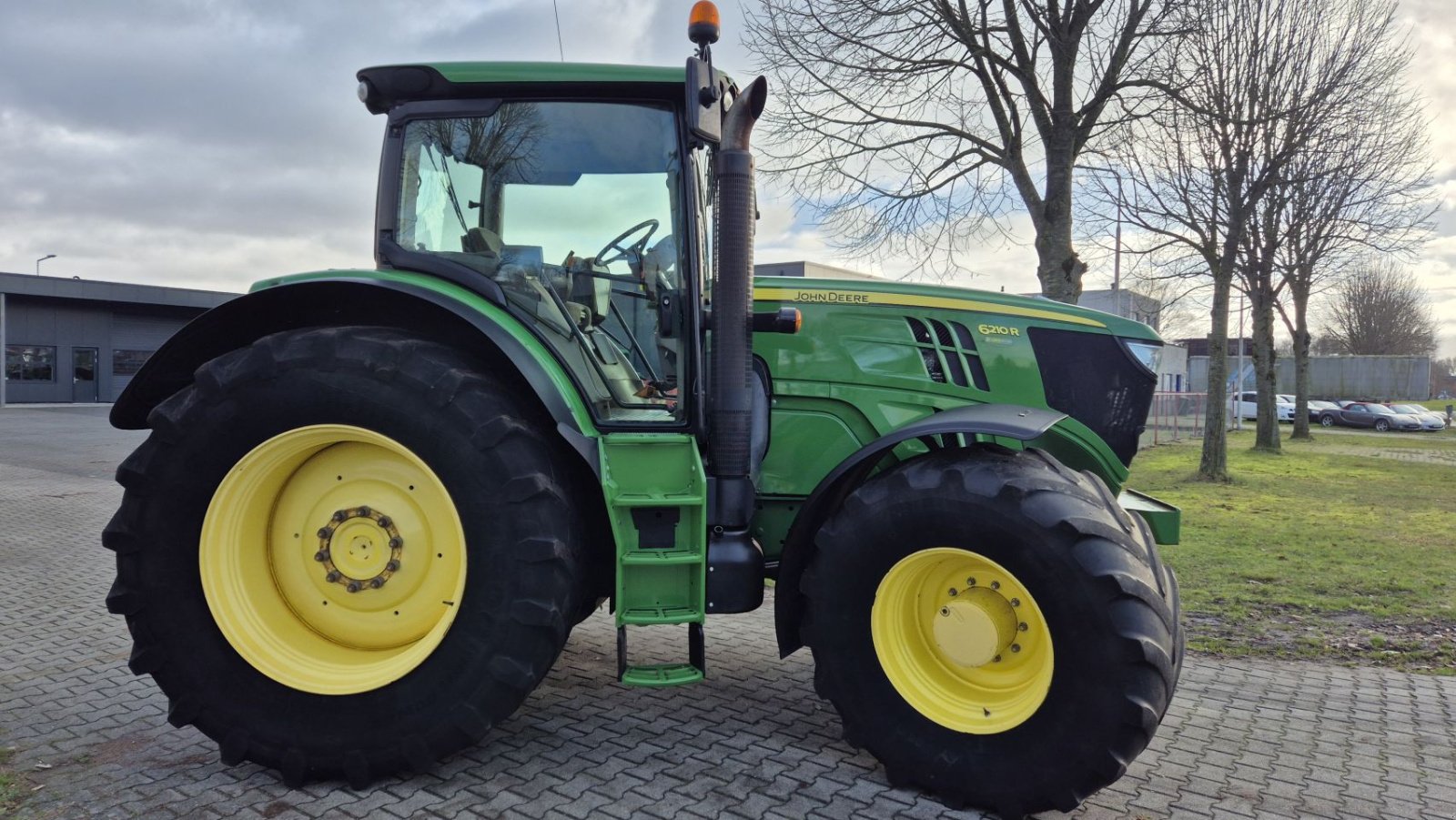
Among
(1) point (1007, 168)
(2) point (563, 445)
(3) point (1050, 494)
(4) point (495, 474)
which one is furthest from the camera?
(1) point (1007, 168)

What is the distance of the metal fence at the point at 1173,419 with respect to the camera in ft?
73.4

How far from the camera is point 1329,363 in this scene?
49969mm

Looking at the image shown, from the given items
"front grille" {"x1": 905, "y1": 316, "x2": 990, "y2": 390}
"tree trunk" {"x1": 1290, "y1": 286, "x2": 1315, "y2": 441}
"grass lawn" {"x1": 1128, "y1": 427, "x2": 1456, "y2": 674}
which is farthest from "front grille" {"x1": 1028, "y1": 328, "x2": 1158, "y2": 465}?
"tree trunk" {"x1": 1290, "y1": 286, "x2": 1315, "y2": 441}

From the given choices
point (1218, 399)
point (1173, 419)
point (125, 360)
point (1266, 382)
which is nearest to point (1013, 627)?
point (1218, 399)

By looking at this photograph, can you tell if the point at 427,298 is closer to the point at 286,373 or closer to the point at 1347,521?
the point at 286,373

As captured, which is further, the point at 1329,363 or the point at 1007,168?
the point at 1329,363

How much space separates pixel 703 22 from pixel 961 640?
2.35 meters

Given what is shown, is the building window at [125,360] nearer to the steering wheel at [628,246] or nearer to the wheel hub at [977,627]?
the steering wheel at [628,246]

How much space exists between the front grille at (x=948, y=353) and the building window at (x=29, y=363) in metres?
38.8

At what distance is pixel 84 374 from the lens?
35250 millimetres

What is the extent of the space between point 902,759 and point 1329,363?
187 feet

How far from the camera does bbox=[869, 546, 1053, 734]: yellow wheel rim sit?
3.00m

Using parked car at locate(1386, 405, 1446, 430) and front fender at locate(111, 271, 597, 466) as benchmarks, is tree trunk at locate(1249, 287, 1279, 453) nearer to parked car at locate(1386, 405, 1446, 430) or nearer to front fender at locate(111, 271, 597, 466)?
front fender at locate(111, 271, 597, 466)

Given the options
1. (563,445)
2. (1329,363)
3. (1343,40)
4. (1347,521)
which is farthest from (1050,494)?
(1329,363)
